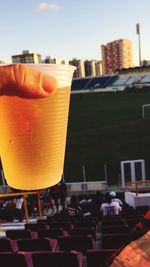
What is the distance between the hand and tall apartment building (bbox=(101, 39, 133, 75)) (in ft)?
470

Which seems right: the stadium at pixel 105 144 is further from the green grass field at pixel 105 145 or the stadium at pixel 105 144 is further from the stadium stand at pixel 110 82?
the stadium stand at pixel 110 82

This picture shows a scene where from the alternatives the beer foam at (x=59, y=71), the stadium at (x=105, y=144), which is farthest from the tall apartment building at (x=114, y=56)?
the beer foam at (x=59, y=71)

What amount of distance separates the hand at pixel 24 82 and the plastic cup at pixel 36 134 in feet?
0.16

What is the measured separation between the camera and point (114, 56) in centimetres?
14438

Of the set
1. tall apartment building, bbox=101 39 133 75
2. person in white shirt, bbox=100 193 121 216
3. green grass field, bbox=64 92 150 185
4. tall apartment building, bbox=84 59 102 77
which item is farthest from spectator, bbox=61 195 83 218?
tall apartment building, bbox=101 39 133 75

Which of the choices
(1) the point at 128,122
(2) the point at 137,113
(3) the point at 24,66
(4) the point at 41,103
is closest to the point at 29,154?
(4) the point at 41,103

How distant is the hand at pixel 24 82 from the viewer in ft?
4.83

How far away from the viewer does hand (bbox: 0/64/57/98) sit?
1.47 meters

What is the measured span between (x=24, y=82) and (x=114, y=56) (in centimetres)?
14704

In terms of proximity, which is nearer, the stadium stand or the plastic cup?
the plastic cup

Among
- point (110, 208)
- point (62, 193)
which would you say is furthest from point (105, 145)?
point (110, 208)

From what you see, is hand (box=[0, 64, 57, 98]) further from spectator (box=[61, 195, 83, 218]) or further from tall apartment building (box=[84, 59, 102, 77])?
tall apartment building (box=[84, 59, 102, 77])

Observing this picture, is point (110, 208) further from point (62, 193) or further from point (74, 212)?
point (62, 193)

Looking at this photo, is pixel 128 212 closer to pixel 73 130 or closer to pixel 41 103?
pixel 41 103
